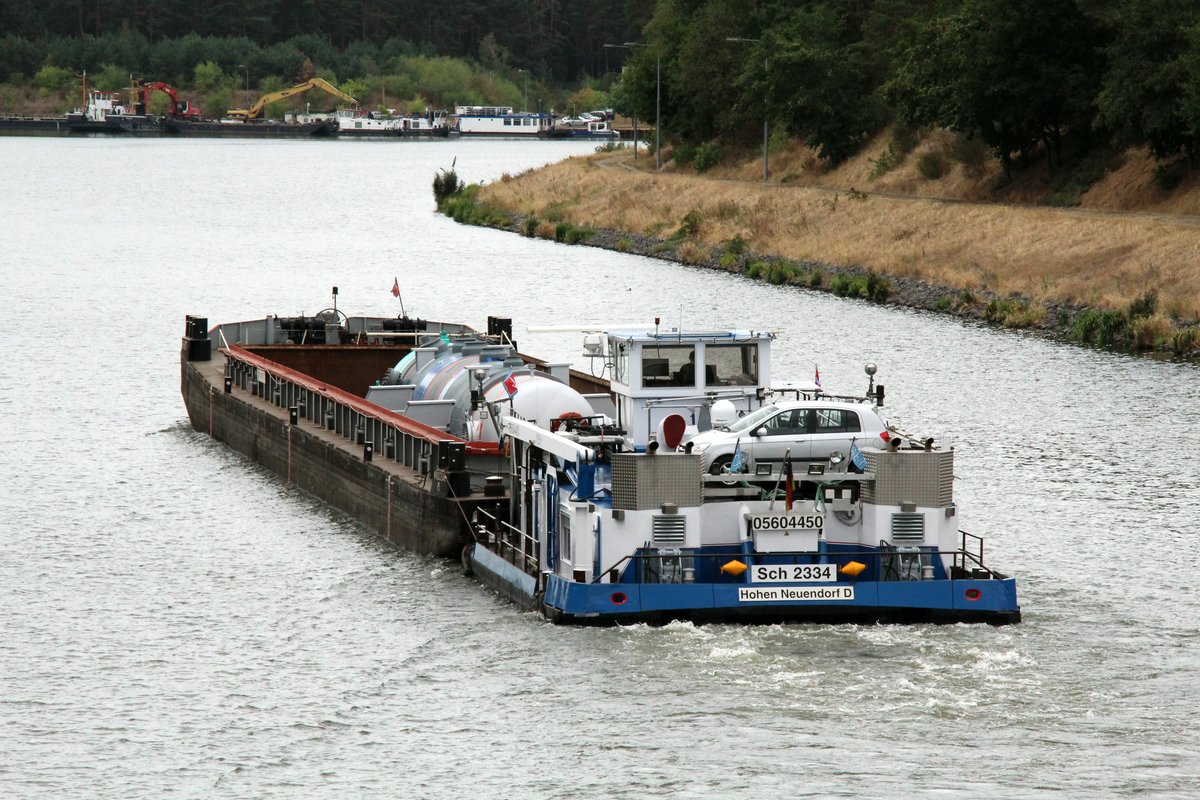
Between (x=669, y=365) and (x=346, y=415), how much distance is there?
997cm

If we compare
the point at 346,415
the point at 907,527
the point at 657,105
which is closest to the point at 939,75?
the point at 657,105

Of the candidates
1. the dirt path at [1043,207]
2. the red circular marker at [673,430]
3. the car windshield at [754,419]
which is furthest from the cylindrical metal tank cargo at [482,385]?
the dirt path at [1043,207]

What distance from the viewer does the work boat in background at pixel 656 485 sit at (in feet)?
89.6

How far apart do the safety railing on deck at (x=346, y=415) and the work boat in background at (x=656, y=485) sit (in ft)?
0.27

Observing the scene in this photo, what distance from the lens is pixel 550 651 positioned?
89.3 feet

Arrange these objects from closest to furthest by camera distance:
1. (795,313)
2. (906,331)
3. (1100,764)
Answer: (1100,764) → (906,331) → (795,313)

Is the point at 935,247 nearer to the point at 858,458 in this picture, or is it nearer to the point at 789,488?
the point at 858,458

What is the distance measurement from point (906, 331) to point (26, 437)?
98.9 ft

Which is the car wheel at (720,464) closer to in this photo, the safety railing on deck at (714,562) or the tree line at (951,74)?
the safety railing on deck at (714,562)

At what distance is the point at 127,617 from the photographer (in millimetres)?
30656

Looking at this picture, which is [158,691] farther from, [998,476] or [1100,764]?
Answer: [998,476]

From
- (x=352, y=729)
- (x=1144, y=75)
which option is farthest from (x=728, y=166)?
(x=352, y=729)

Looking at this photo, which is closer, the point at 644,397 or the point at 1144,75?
the point at 644,397

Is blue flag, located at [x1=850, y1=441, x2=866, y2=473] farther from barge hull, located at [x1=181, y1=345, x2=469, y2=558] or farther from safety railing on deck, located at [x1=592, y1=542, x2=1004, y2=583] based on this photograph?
barge hull, located at [x1=181, y1=345, x2=469, y2=558]
